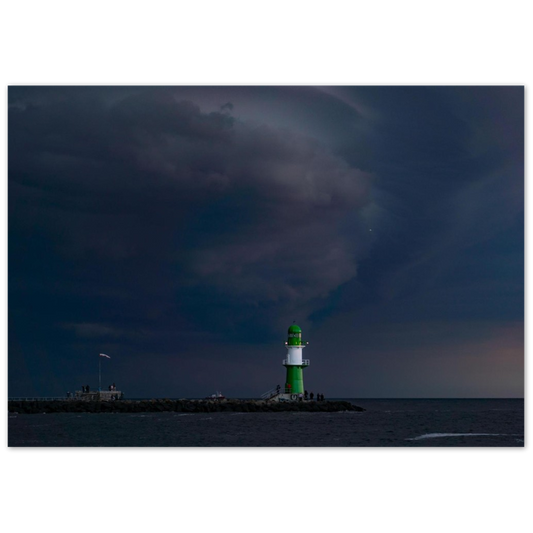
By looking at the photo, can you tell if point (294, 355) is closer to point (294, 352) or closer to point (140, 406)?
point (294, 352)

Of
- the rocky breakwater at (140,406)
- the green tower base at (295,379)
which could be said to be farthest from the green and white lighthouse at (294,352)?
the rocky breakwater at (140,406)

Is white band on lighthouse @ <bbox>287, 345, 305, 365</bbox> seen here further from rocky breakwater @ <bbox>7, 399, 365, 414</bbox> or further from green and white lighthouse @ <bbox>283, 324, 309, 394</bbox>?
rocky breakwater @ <bbox>7, 399, 365, 414</bbox>

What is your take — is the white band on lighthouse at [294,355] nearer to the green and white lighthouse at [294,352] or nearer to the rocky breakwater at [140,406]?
the green and white lighthouse at [294,352]

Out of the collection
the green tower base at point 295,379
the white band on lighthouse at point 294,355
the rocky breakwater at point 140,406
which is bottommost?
the rocky breakwater at point 140,406

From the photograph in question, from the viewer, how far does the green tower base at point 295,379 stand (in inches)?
1812

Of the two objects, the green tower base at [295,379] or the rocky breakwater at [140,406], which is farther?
the rocky breakwater at [140,406]

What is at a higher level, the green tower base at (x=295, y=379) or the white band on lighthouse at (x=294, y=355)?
the white band on lighthouse at (x=294, y=355)

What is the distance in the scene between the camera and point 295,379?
46438 mm

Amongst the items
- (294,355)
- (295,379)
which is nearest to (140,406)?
(295,379)
